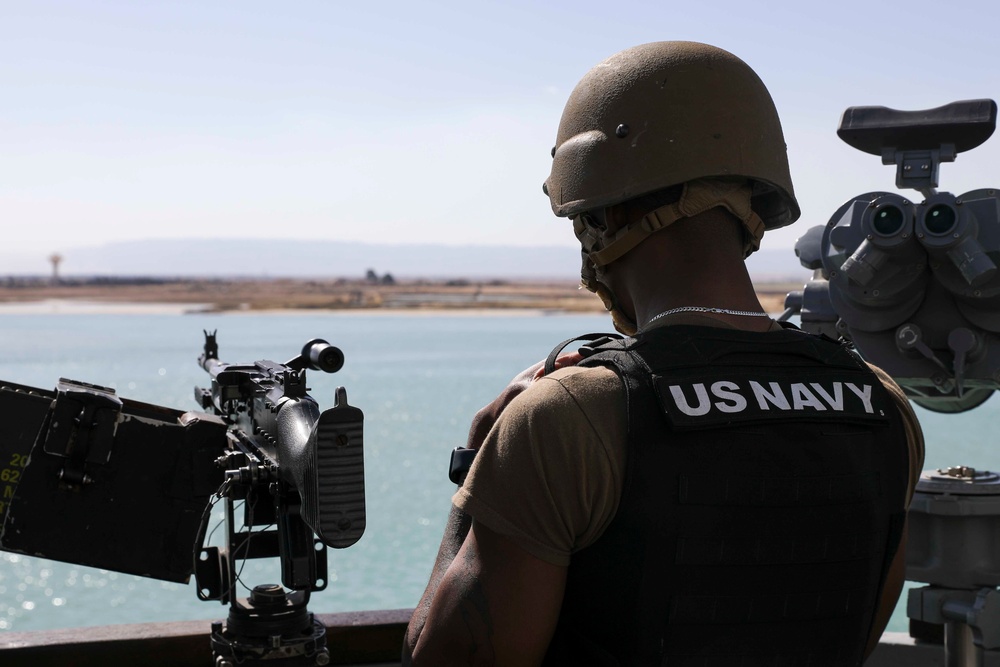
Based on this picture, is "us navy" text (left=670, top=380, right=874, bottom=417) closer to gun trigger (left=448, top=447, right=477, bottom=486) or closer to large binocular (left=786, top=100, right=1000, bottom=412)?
gun trigger (left=448, top=447, right=477, bottom=486)

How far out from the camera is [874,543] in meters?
1.43

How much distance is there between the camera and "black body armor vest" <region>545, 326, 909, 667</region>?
129 centimetres

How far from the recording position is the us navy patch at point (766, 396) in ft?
4.25

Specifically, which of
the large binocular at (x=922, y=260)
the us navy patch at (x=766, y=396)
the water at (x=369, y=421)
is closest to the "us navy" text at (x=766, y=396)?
the us navy patch at (x=766, y=396)

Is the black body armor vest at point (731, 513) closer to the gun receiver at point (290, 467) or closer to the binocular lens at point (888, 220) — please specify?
the gun receiver at point (290, 467)

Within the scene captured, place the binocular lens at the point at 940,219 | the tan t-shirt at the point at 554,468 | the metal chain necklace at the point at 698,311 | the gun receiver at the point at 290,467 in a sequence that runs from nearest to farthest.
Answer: the tan t-shirt at the point at 554,468 < the metal chain necklace at the point at 698,311 < the gun receiver at the point at 290,467 < the binocular lens at the point at 940,219

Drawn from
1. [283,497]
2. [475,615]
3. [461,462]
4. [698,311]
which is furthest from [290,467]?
[698,311]

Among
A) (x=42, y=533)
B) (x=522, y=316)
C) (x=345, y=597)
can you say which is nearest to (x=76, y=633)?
(x=42, y=533)

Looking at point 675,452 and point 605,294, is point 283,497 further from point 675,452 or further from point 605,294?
point 675,452

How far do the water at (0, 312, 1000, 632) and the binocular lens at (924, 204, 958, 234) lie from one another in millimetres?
4371

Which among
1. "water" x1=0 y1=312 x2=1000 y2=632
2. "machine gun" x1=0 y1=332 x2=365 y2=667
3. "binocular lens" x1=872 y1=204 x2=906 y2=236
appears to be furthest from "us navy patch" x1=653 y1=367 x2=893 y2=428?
"water" x1=0 y1=312 x2=1000 y2=632

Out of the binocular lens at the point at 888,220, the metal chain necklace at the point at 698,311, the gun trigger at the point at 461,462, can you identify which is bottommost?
the gun trigger at the point at 461,462

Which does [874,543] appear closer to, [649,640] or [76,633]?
[649,640]

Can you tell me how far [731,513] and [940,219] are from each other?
1579 mm
